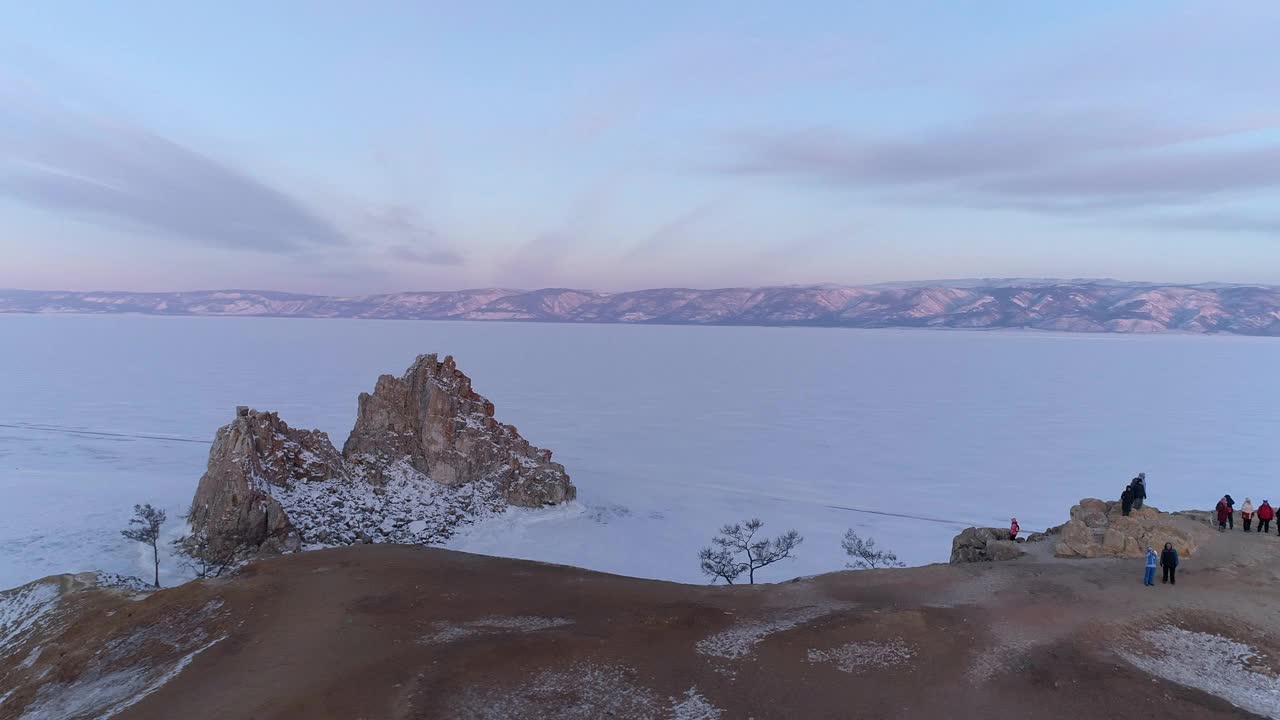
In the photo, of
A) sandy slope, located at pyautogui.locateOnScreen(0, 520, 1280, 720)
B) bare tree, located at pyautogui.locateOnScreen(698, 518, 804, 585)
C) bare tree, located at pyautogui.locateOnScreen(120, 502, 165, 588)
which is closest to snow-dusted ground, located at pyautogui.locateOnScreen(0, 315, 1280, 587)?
bare tree, located at pyautogui.locateOnScreen(120, 502, 165, 588)

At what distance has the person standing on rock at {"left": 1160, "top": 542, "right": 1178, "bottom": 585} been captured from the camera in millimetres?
24250

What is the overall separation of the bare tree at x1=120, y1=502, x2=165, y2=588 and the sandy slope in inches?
439

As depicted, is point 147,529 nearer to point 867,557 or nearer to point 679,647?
point 679,647

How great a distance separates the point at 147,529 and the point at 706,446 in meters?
52.7

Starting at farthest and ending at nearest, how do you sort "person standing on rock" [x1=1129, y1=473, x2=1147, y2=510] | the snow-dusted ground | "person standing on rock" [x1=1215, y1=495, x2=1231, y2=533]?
the snow-dusted ground → "person standing on rock" [x1=1215, y1=495, x2=1231, y2=533] → "person standing on rock" [x1=1129, y1=473, x2=1147, y2=510]

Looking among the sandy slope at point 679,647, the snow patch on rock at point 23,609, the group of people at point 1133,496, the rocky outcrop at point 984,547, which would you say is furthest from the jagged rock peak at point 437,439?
the group of people at point 1133,496

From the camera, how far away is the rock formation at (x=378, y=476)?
38.1m

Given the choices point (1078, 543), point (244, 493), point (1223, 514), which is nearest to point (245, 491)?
point (244, 493)

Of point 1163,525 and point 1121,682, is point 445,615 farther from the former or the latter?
point 1163,525

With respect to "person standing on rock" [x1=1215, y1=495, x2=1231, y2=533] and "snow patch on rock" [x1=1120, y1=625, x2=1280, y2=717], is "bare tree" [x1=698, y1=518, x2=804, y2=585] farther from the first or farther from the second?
"person standing on rock" [x1=1215, y1=495, x2=1231, y2=533]

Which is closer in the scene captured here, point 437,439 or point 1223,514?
point 1223,514

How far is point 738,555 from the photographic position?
4531 centimetres

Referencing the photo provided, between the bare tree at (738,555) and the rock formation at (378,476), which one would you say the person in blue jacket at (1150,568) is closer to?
the bare tree at (738,555)

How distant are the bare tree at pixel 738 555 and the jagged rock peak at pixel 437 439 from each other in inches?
530
